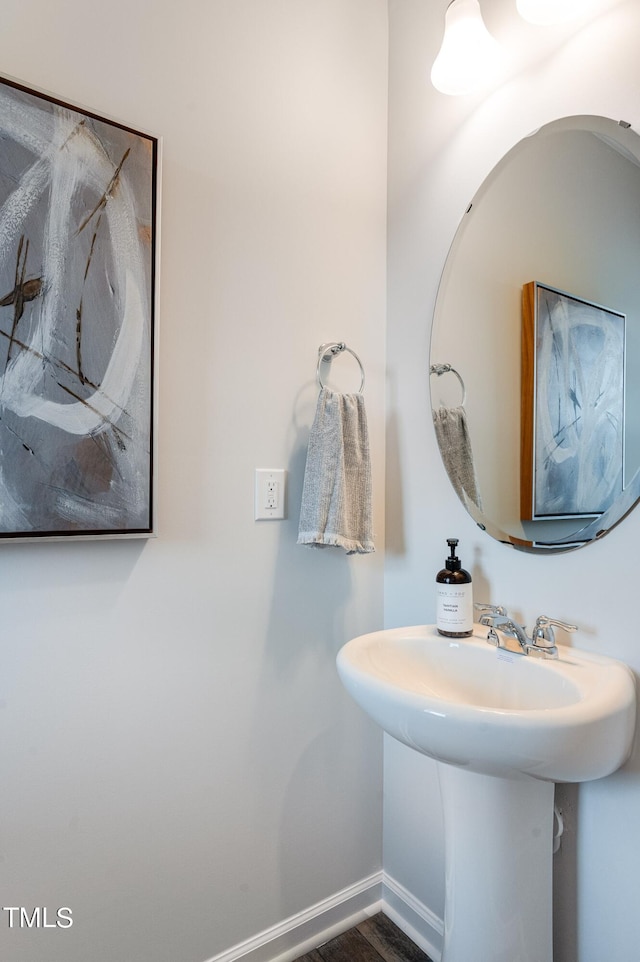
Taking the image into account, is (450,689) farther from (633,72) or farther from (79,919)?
(633,72)

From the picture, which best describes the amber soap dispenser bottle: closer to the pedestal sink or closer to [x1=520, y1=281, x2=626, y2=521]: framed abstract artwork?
the pedestal sink

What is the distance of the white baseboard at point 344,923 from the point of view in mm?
1286

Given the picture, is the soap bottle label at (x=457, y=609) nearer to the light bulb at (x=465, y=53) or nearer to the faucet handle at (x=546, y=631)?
the faucet handle at (x=546, y=631)

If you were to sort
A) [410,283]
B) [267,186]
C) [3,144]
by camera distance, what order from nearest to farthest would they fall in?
Answer: [3,144] → [267,186] → [410,283]

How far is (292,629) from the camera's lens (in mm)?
1348

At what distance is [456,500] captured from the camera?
130cm

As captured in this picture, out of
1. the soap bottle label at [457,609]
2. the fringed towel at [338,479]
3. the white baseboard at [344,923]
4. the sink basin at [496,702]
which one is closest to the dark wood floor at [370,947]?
the white baseboard at [344,923]

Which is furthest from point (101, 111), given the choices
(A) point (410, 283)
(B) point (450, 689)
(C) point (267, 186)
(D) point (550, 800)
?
(D) point (550, 800)

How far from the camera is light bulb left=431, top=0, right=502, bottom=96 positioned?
1167 millimetres

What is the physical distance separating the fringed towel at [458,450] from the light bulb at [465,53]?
0.73 metres

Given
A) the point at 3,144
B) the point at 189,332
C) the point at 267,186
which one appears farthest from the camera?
the point at 267,186

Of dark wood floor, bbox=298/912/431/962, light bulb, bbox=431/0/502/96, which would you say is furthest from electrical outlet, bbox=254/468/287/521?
dark wood floor, bbox=298/912/431/962

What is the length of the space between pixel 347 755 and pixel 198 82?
1667mm

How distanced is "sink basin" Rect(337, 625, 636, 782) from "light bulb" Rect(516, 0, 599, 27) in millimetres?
1220
